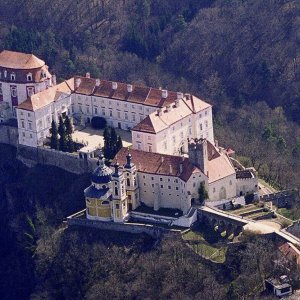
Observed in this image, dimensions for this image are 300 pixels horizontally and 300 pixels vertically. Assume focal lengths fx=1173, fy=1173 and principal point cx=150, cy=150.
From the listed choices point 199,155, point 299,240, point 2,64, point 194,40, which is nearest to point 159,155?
point 199,155

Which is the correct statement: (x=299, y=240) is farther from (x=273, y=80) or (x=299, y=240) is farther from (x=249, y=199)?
(x=273, y=80)

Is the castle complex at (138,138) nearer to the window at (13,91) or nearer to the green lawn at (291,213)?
the window at (13,91)

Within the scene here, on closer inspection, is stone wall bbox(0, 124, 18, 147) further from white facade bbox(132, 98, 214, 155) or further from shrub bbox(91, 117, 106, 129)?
white facade bbox(132, 98, 214, 155)

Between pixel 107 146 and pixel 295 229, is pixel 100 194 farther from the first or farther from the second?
pixel 295 229

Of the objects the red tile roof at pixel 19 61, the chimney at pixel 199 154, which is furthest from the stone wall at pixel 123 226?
the red tile roof at pixel 19 61

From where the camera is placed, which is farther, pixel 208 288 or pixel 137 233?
pixel 137 233

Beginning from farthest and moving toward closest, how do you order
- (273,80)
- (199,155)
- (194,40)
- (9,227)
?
(194,40) < (273,80) < (9,227) < (199,155)

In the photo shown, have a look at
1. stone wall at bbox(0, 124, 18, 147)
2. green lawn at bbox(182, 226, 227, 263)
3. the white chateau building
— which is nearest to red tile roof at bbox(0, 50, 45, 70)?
the white chateau building

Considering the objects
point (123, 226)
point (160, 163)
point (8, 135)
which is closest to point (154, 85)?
point (8, 135)
